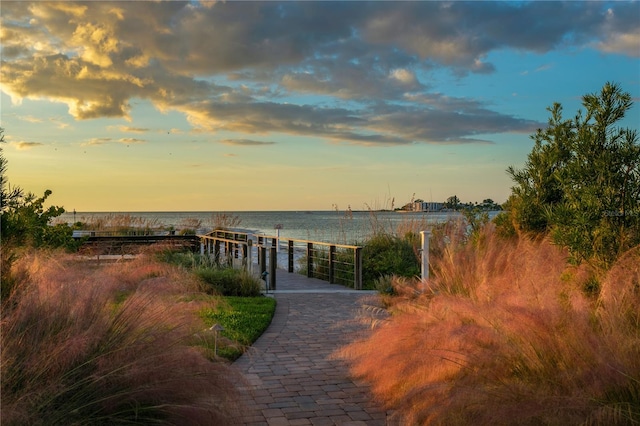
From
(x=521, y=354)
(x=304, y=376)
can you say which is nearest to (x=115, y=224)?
(x=304, y=376)

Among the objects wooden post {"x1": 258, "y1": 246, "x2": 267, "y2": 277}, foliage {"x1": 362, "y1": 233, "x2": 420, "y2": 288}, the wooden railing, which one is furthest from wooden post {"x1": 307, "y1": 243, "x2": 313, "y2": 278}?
wooden post {"x1": 258, "y1": 246, "x2": 267, "y2": 277}

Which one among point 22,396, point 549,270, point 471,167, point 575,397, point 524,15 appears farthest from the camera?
point 471,167

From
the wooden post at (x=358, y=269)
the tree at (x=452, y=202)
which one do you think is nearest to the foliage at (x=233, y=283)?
the wooden post at (x=358, y=269)

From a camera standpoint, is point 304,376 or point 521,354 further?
point 304,376

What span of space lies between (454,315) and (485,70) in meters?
7.57

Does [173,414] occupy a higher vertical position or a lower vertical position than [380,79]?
lower

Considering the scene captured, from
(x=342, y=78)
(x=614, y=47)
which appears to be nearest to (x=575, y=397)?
(x=614, y=47)

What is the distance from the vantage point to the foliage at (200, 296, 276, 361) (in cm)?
629

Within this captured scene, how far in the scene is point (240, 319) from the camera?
7535mm

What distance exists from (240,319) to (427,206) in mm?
10299

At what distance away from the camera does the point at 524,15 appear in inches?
343

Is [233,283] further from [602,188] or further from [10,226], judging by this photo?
[602,188]

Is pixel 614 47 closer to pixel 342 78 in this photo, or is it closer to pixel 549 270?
pixel 549 270

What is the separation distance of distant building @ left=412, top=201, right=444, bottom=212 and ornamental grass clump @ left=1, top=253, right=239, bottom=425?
12823mm
